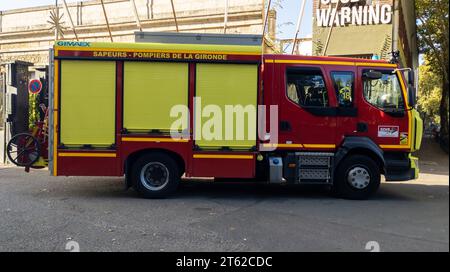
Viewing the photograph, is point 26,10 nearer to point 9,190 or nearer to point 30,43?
point 30,43

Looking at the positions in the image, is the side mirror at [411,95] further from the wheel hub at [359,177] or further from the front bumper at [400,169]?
the wheel hub at [359,177]

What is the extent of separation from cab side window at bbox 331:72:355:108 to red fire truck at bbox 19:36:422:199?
0.07ft

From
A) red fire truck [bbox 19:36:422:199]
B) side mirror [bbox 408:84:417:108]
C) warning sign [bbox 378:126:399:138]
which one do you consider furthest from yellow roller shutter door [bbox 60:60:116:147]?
side mirror [bbox 408:84:417:108]

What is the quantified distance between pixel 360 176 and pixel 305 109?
1.63 metres

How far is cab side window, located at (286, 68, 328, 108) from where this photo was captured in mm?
7695

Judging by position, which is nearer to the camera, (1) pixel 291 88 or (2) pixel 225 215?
(2) pixel 225 215

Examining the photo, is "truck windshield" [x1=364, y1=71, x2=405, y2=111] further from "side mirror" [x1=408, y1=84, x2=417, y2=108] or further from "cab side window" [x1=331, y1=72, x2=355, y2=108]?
"side mirror" [x1=408, y1=84, x2=417, y2=108]

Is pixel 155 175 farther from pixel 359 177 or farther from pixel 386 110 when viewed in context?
pixel 386 110

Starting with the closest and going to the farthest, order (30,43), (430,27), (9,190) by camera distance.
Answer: (430,27), (9,190), (30,43)

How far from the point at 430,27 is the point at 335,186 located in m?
5.35

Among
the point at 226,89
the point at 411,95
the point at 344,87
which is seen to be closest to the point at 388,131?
the point at 411,95

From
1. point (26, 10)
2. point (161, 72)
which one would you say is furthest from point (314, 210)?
point (26, 10)

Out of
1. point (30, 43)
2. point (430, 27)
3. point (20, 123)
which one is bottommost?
point (20, 123)

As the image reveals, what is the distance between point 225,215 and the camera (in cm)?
645
